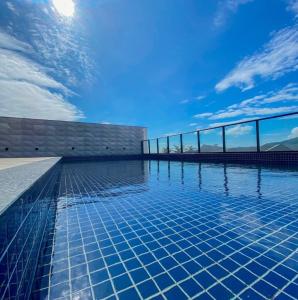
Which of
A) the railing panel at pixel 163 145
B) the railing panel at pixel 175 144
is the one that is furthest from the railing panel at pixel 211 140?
the railing panel at pixel 163 145

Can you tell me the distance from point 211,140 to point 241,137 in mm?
1376

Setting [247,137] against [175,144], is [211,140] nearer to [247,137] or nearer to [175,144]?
[247,137]

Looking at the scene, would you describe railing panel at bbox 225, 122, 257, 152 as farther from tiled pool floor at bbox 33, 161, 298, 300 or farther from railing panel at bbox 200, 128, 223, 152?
tiled pool floor at bbox 33, 161, 298, 300

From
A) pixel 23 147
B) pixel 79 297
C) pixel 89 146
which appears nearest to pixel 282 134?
pixel 79 297

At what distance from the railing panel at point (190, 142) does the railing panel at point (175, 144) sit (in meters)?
0.39

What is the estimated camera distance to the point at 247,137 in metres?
6.19

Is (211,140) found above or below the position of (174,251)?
above

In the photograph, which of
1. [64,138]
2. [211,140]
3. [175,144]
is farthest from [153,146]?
[64,138]

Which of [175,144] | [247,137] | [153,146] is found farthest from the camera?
[153,146]

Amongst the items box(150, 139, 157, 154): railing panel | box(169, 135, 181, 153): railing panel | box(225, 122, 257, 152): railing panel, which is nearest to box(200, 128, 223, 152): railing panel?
box(225, 122, 257, 152): railing panel

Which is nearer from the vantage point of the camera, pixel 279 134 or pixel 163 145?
pixel 279 134

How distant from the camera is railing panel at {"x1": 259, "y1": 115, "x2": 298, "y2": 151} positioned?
5.11 metres

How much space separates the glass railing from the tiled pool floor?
404cm

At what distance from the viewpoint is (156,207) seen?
211 centimetres
